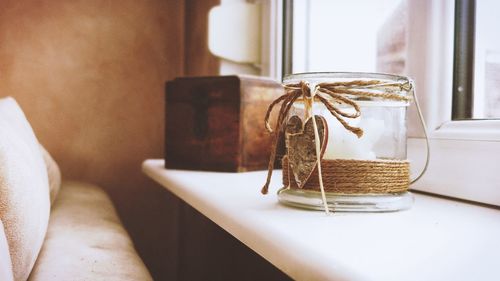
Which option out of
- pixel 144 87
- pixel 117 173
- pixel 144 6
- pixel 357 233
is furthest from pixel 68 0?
pixel 357 233

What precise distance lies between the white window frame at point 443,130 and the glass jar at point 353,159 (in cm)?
16

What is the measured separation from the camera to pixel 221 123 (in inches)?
43.9

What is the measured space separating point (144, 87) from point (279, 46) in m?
0.64

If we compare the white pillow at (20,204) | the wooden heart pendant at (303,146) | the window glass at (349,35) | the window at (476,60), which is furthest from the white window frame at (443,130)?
the white pillow at (20,204)

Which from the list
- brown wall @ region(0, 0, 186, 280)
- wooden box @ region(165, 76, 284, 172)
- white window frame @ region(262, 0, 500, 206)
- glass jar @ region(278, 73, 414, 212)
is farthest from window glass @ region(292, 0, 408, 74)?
brown wall @ region(0, 0, 186, 280)

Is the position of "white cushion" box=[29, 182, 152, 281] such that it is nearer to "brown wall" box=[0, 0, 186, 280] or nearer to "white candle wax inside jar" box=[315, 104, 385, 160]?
"white candle wax inside jar" box=[315, 104, 385, 160]

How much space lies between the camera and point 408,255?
405 millimetres

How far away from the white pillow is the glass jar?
1.17 ft

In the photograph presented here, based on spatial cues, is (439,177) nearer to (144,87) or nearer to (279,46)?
(279,46)

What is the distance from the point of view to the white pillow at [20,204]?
1.96 ft

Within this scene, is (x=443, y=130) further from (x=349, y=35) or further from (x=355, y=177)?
(x=349, y=35)

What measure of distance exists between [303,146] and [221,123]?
0.54 m

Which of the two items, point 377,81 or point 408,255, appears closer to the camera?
point 408,255

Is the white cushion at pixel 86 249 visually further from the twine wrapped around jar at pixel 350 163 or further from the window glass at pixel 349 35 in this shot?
the window glass at pixel 349 35
